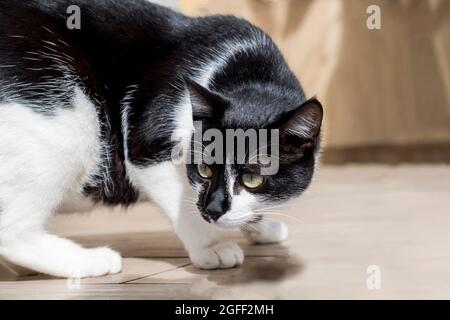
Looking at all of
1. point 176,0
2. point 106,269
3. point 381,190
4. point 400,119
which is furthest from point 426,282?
point 400,119

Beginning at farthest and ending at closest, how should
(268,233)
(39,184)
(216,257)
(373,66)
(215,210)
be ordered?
(373,66) < (268,233) < (216,257) < (39,184) < (215,210)

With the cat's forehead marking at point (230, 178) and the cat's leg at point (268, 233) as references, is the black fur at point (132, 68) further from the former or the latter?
the cat's leg at point (268, 233)

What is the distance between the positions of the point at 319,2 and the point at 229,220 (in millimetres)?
2597

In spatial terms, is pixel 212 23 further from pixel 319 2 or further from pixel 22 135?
pixel 319 2

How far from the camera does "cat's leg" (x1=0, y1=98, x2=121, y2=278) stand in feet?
5.03

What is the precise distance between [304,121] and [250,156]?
145 mm

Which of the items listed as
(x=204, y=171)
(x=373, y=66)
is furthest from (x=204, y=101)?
(x=373, y=66)

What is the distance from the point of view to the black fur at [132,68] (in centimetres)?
160

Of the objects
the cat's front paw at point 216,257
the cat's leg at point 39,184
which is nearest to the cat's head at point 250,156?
the cat's front paw at point 216,257

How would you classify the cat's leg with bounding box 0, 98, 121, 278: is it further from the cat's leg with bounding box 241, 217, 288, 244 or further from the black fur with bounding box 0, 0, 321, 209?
the cat's leg with bounding box 241, 217, 288, 244

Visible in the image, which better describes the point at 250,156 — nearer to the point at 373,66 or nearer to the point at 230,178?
the point at 230,178

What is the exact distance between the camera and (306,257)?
174 cm

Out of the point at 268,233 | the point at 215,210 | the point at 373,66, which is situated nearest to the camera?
the point at 215,210

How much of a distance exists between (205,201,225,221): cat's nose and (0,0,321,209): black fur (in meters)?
0.15
